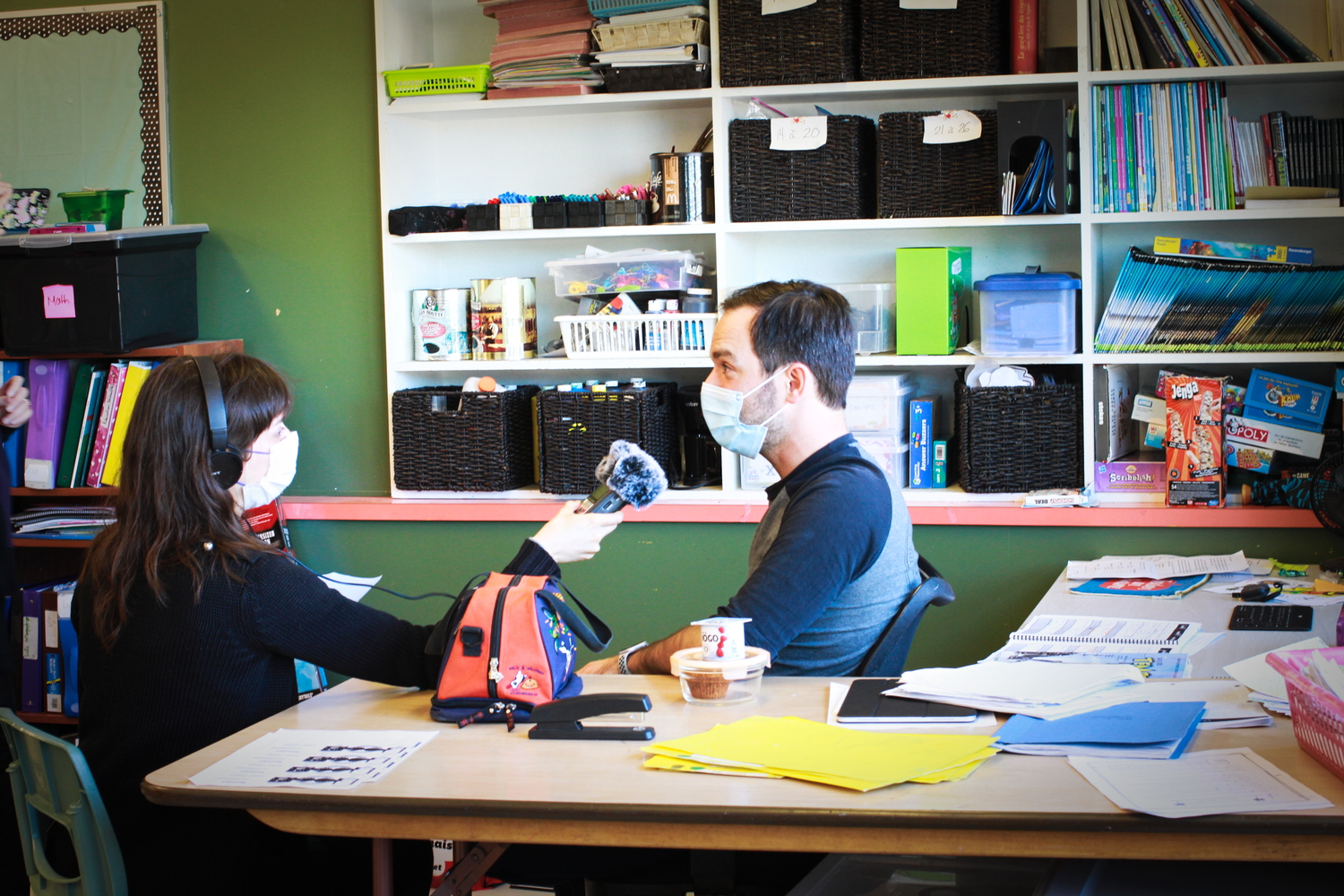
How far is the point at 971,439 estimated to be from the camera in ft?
9.94

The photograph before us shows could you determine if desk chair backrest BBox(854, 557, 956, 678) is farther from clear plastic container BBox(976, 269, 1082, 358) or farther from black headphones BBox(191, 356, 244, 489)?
clear plastic container BBox(976, 269, 1082, 358)

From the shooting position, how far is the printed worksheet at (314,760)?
1351mm

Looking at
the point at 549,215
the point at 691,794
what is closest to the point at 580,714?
the point at 691,794

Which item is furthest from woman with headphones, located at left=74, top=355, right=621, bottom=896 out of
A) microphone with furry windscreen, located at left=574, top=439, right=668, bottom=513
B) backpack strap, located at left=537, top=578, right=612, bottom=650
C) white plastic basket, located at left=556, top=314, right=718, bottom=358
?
white plastic basket, located at left=556, top=314, right=718, bottom=358

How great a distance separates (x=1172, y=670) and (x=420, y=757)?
1.15m

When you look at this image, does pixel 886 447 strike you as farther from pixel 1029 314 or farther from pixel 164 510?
pixel 164 510

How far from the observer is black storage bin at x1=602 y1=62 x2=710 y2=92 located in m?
3.16

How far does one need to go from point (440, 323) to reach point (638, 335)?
24.6 inches

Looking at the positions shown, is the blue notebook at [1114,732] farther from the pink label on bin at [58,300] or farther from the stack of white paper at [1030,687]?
the pink label on bin at [58,300]

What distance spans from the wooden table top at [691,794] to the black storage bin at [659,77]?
2.12 metres

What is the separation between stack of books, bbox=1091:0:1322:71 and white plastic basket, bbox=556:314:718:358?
4.12 ft

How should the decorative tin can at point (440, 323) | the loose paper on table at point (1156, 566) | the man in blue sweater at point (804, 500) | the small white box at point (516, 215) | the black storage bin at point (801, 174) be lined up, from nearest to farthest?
the man in blue sweater at point (804, 500), the loose paper on table at point (1156, 566), the black storage bin at point (801, 174), the small white box at point (516, 215), the decorative tin can at point (440, 323)

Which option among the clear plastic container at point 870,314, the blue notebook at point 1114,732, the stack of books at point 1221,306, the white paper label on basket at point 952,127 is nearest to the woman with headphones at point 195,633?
the blue notebook at point 1114,732

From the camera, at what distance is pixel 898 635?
5.99ft
